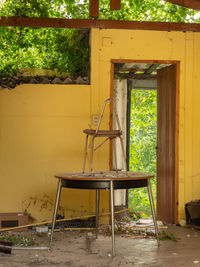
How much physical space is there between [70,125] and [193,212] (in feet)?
6.97

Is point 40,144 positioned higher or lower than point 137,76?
lower

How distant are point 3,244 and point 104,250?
3.46ft

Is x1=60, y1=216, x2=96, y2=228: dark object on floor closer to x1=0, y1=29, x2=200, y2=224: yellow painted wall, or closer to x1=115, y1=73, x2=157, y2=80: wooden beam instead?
x1=0, y1=29, x2=200, y2=224: yellow painted wall

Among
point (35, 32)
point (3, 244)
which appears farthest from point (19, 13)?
point (3, 244)

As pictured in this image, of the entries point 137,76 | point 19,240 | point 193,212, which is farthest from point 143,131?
point 19,240

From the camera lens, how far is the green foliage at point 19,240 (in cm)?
465

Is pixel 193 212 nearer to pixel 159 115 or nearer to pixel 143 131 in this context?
pixel 159 115

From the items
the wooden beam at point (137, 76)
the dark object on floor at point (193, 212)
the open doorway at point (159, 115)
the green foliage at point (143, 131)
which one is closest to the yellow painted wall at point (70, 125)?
the open doorway at point (159, 115)

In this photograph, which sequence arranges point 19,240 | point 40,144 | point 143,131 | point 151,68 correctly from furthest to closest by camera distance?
point 143,131
point 151,68
point 40,144
point 19,240

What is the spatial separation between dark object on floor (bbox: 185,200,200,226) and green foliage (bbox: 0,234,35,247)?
219cm

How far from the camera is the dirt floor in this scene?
3900 millimetres

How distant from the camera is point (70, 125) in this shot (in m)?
5.99

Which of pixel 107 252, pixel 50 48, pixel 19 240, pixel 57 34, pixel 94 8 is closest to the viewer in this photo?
pixel 107 252

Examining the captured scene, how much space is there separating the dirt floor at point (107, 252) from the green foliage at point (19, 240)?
0.31 feet
